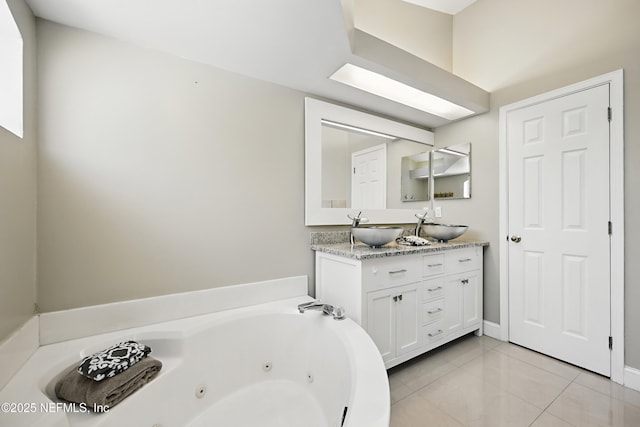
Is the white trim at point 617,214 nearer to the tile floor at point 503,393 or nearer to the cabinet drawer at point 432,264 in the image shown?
the tile floor at point 503,393

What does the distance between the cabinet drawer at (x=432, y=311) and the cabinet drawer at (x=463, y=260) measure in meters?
0.28

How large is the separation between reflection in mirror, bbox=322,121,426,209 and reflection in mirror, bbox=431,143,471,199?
0.26 meters

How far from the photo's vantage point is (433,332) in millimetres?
1993

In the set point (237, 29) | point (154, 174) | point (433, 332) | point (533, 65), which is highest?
point (533, 65)

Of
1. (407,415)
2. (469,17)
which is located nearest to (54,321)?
(407,415)

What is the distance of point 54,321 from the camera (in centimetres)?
123

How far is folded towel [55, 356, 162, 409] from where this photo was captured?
90cm

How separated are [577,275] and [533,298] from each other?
1.21 ft

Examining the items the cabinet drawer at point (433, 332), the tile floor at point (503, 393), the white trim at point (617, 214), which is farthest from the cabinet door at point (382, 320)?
the white trim at point (617, 214)

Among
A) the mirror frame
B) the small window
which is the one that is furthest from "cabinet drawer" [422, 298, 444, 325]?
the small window

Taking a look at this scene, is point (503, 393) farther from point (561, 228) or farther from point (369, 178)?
point (369, 178)

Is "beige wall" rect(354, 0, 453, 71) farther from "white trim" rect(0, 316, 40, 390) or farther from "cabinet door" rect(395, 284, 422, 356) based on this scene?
"white trim" rect(0, 316, 40, 390)

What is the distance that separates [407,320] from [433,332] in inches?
13.3

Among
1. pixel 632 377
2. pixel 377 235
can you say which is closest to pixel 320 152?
pixel 377 235
